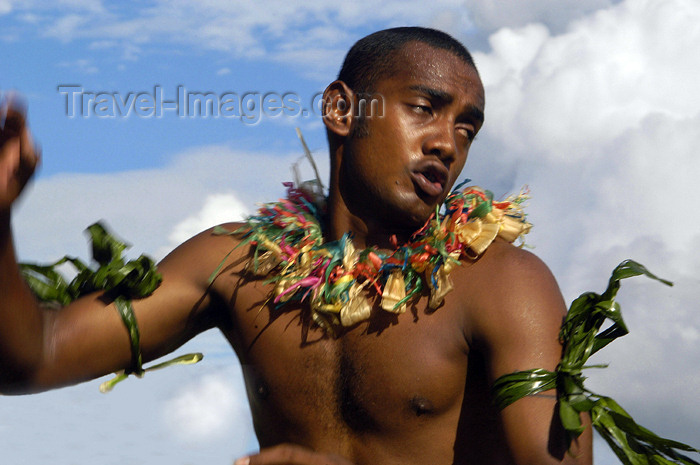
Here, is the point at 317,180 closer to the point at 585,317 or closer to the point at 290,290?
the point at 290,290

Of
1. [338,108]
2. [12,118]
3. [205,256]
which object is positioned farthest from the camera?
[338,108]

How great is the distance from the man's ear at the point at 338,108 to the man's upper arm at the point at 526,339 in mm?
831

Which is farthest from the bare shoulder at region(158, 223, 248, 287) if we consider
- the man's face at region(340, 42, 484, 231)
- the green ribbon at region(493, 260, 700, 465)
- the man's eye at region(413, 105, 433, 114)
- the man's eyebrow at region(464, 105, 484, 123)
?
the green ribbon at region(493, 260, 700, 465)

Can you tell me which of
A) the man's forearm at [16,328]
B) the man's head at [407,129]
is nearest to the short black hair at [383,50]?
the man's head at [407,129]

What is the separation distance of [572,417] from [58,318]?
1.79 m

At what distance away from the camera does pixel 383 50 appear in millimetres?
3506

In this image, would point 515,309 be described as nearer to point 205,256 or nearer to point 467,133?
point 467,133

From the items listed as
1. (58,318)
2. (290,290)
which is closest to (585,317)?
(290,290)

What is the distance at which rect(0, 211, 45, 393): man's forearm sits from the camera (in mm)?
2863

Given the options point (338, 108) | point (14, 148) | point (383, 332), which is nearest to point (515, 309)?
point (383, 332)

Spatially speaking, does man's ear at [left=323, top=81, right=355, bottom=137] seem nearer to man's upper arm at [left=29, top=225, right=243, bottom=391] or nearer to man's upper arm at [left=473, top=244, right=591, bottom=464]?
man's upper arm at [left=29, top=225, right=243, bottom=391]

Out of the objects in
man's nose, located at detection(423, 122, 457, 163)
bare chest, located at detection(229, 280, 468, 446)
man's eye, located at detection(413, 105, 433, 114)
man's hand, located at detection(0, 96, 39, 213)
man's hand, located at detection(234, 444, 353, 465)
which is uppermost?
man's eye, located at detection(413, 105, 433, 114)

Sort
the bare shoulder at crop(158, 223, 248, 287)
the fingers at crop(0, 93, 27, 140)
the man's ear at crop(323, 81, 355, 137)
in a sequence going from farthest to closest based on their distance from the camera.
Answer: the man's ear at crop(323, 81, 355, 137) → the bare shoulder at crop(158, 223, 248, 287) → the fingers at crop(0, 93, 27, 140)

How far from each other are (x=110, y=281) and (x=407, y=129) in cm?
121
